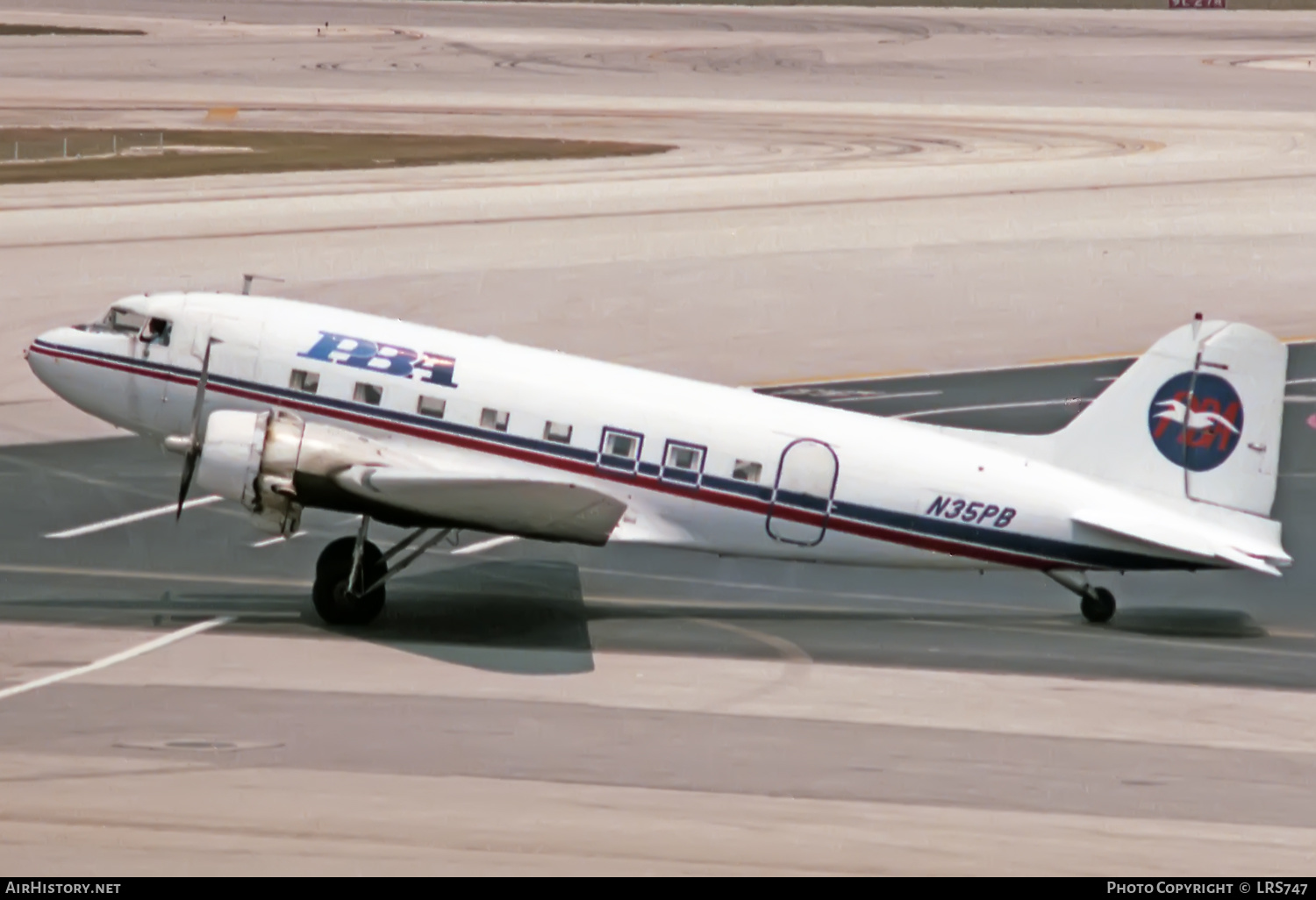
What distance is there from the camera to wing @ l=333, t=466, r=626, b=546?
26.4 meters

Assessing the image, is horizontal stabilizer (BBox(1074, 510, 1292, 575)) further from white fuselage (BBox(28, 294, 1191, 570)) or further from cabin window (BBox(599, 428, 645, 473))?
cabin window (BBox(599, 428, 645, 473))

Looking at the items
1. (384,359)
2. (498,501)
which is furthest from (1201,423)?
(384,359)

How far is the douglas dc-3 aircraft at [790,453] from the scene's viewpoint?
28.8 metres

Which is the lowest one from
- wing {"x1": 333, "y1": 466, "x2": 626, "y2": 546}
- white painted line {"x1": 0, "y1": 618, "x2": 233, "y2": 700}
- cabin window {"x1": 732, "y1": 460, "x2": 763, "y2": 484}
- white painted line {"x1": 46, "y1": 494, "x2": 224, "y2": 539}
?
white painted line {"x1": 0, "y1": 618, "x2": 233, "y2": 700}

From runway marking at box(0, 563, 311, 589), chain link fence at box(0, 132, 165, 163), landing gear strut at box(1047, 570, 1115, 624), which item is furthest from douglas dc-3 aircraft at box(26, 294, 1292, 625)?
chain link fence at box(0, 132, 165, 163)

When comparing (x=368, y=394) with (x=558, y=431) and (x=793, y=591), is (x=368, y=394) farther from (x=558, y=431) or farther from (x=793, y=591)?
(x=793, y=591)

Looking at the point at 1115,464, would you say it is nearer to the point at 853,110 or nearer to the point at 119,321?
the point at 119,321

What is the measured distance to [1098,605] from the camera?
30.2 meters

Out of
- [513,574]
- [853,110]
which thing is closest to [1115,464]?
[513,574]

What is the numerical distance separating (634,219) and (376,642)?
4260 cm

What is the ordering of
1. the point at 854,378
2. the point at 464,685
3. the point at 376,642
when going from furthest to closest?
the point at 854,378, the point at 376,642, the point at 464,685

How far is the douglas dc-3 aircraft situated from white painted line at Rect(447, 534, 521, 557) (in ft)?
14.0

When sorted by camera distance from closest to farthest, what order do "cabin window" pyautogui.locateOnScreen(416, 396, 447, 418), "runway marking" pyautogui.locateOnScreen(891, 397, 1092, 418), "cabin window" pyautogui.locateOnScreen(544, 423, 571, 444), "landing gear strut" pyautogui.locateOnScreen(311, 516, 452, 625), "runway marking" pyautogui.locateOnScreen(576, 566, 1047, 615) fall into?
"landing gear strut" pyautogui.locateOnScreen(311, 516, 452, 625), "cabin window" pyautogui.locateOnScreen(544, 423, 571, 444), "cabin window" pyautogui.locateOnScreen(416, 396, 447, 418), "runway marking" pyautogui.locateOnScreen(576, 566, 1047, 615), "runway marking" pyautogui.locateOnScreen(891, 397, 1092, 418)

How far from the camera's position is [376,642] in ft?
93.3
